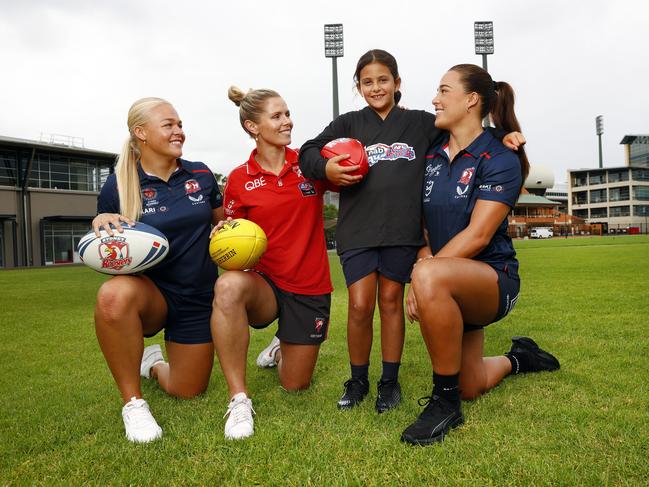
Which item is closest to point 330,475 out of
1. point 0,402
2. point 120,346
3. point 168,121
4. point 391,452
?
point 391,452

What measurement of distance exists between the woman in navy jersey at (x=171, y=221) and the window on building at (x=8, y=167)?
3538 cm

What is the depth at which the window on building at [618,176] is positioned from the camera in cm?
8479

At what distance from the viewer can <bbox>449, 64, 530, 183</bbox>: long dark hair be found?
10.3 feet

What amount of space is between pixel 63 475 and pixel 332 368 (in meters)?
2.29

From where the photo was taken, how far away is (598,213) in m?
88.2

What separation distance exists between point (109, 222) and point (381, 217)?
5.36 ft

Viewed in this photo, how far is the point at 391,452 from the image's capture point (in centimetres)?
247

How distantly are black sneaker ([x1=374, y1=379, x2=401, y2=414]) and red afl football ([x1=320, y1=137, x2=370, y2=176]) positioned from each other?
130cm

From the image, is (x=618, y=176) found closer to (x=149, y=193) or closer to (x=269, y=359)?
(x=269, y=359)

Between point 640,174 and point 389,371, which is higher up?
point 640,174

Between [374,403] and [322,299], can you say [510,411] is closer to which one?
[374,403]

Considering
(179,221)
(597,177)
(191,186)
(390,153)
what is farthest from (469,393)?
(597,177)

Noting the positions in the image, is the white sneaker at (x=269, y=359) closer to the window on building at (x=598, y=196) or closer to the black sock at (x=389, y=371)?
Answer: the black sock at (x=389, y=371)

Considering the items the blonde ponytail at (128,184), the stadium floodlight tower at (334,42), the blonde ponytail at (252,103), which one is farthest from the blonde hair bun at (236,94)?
the stadium floodlight tower at (334,42)
